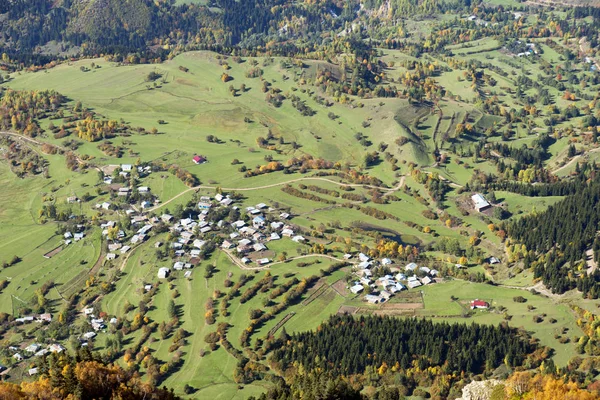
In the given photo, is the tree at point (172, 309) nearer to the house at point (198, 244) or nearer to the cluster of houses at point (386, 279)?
the house at point (198, 244)

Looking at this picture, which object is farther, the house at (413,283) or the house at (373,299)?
the house at (413,283)

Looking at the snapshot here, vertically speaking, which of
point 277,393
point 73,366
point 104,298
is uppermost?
point 73,366

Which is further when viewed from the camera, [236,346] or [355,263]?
[355,263]

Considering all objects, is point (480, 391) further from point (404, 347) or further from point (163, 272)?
point (163, 272)

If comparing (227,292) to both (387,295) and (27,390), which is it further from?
(27,390)

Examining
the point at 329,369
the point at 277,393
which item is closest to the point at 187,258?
the point at 329,369

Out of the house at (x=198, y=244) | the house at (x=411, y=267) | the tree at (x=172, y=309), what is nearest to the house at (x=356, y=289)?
the house at (x=411, y=267)
